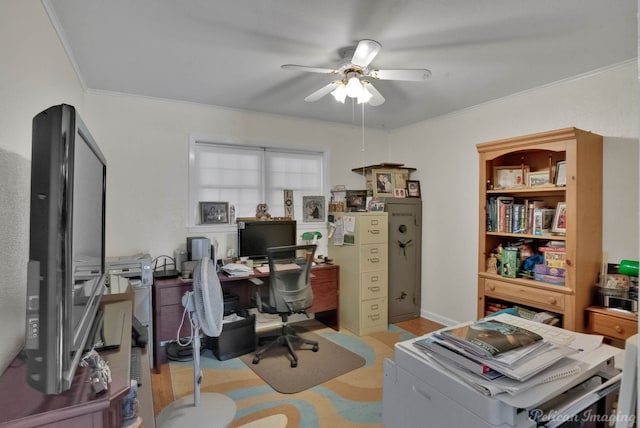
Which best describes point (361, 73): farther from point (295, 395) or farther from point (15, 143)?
point (295, 395)

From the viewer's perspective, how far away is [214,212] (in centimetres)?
335

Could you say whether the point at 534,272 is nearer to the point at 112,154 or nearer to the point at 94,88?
the point at 112,154

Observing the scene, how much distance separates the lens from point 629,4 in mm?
1605

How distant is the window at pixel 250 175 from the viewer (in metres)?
3.35

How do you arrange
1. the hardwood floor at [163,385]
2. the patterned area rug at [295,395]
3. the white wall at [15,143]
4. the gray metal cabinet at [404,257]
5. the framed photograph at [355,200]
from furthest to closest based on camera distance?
the framed photograph at [355,200]
the gray metal cabinet at [404,257]
the hardwood floor at [163,385]
the patterned area rug at [295,395]
the white wall at [15,143]

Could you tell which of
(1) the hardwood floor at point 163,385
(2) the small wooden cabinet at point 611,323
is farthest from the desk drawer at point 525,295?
(1) the hardwood floor at point 163,385

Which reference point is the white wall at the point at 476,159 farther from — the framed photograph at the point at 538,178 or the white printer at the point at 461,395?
the white printer at the point at 461,395

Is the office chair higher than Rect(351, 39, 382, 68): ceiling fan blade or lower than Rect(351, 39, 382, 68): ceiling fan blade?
lower

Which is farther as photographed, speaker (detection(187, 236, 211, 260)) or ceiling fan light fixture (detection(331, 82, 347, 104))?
speaker (detection(187, 236, 211, 260))

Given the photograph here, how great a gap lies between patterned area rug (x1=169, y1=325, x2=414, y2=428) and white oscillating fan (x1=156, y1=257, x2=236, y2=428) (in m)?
0.11

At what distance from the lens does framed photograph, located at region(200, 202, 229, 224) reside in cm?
330

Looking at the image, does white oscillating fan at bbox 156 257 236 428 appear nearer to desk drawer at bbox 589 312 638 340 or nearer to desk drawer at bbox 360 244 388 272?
desk drawer at bbox 360 244 388 272

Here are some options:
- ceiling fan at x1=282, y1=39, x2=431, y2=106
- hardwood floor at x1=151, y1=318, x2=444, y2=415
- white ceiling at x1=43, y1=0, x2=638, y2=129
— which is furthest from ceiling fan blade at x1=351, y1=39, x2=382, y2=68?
hardwood floor at x1=151, y1=318, x2=444, y2=415

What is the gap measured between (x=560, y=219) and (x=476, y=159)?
104 centimetres
